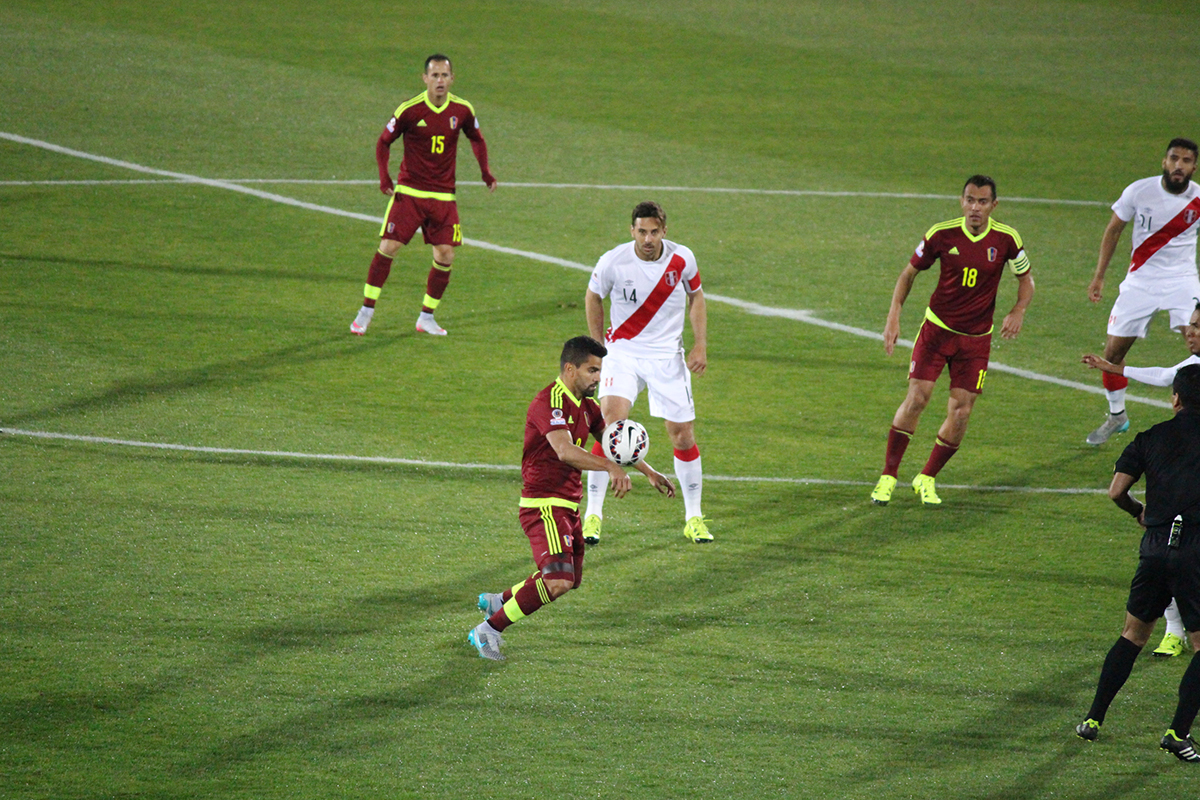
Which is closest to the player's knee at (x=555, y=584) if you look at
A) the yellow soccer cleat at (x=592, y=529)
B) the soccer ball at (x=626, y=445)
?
the soccer ball at (x=626, y=445)

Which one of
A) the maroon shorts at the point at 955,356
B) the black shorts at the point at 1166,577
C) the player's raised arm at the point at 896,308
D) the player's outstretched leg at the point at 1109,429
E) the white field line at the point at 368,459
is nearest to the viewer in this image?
the black shorts at the point at 1166,577

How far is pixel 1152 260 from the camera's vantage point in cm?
1135

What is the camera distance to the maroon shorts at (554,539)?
24.1 feet

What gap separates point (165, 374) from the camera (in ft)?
39.1

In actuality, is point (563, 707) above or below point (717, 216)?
below

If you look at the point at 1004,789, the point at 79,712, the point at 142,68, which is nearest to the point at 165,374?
the point at 79,712

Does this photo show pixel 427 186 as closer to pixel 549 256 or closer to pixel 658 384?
pixel 549 256

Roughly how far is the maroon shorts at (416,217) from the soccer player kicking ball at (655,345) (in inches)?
169

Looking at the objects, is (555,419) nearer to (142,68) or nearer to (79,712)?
(79,712)

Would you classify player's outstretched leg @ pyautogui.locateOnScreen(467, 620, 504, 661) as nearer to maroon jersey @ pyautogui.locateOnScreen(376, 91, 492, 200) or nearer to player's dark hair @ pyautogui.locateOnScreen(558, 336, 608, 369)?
player's dark hair @ pyautogui.locateOnScreen(558, 336, 608, 369)

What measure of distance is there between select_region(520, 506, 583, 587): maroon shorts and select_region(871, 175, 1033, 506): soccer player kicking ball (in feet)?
10.5

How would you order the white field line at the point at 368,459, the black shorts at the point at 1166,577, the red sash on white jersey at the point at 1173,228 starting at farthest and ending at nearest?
the red sash on white jersey at the point at 1173,228 → the white field line at the point at 368,459 → the black shorts at the point at 1166,577

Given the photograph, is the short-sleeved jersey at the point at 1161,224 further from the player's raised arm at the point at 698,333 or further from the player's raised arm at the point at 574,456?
the player's raised arm at the point at 574,456

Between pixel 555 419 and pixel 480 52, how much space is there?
67.6ft
